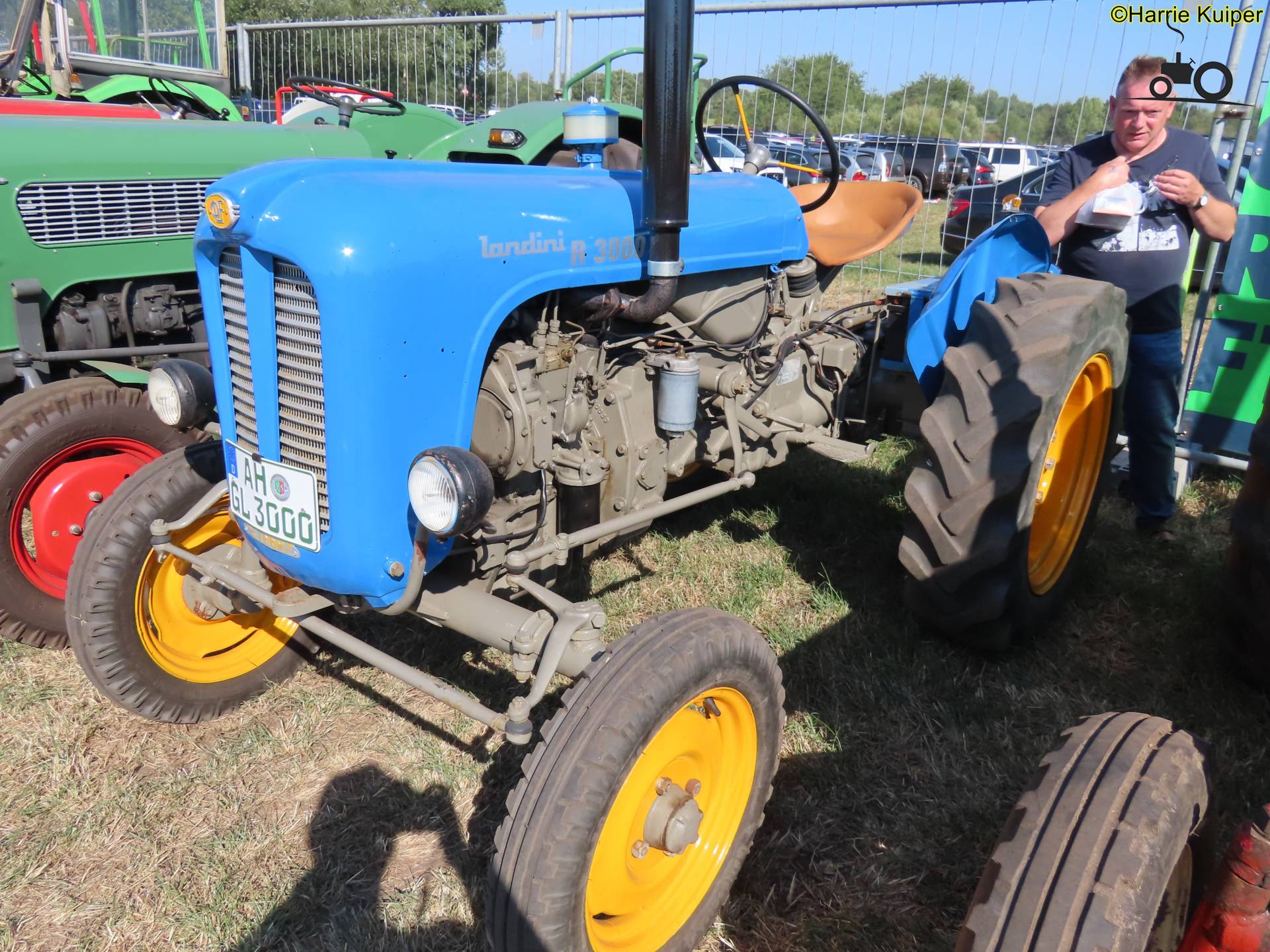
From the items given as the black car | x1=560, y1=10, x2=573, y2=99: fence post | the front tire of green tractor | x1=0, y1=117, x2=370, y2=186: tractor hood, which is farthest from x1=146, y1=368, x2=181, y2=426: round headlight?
the black car

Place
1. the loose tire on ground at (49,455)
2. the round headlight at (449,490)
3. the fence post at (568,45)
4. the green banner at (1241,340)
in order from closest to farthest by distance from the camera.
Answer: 1. the round headlight at (449,490)
2. the loose tire on ground at (49,455)
3. the green banner at (1241,340)
4. the fence post at (568,45)

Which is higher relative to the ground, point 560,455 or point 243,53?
point 243,53

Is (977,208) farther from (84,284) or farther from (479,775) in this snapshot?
(479,775)

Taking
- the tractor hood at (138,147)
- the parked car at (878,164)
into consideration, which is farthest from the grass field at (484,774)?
the parked car at (878,164)

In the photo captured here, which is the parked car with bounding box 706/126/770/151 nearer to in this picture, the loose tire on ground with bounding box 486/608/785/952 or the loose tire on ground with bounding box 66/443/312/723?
the loose tire on ground with bounding box 66/443/312/723

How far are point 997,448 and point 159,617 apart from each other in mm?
2262

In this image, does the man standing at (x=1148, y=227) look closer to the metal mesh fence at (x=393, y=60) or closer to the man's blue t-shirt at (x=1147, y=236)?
the man's blue t-shirt at (x=1147, y=236)

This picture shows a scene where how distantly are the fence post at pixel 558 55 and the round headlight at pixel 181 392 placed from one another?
20.8ft

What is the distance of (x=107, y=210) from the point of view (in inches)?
134

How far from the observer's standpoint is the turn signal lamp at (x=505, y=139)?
3986 millimetres

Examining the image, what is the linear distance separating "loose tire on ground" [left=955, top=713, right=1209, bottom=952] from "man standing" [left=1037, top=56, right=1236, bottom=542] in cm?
233

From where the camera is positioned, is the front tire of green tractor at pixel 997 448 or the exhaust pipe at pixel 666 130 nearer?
the exhaust pipe at pixel 666 130

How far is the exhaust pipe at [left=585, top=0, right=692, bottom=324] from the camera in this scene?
6.16 feet

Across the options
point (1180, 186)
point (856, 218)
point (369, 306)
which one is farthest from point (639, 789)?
point (1180, 186)
